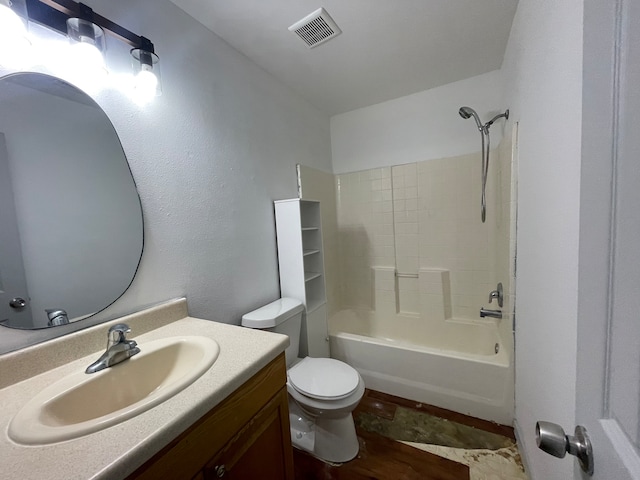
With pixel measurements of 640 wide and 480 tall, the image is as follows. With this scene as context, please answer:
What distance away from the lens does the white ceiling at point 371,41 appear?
1296 millimetres

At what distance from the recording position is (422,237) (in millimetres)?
2324

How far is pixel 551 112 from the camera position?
33.1 inches

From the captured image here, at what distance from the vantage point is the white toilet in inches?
51.2

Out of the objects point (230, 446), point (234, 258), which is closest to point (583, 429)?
point (230, 446)

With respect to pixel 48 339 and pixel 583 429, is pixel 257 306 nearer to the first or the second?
pixel 48 339

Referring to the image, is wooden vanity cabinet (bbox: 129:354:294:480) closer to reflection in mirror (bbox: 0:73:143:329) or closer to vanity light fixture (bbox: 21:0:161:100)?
reflection in mirror (bbox: 0:73:143:329)

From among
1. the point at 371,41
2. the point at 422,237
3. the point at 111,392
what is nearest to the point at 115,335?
the point at 111,392

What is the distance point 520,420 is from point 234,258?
1.80 m

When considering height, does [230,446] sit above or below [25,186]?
below

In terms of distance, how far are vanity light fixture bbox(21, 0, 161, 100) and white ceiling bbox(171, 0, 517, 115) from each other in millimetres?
428

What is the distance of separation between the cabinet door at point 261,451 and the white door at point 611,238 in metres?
0.75

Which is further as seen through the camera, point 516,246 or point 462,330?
point 462,330

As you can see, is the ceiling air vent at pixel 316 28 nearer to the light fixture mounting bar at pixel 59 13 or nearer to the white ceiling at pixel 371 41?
the white ceiling at pixel 371 41

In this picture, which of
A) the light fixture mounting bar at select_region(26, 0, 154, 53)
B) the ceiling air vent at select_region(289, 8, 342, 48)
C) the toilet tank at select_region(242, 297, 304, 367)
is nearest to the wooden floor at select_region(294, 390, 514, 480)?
the toilet tank at select_region(242, 297, 304, 367)
